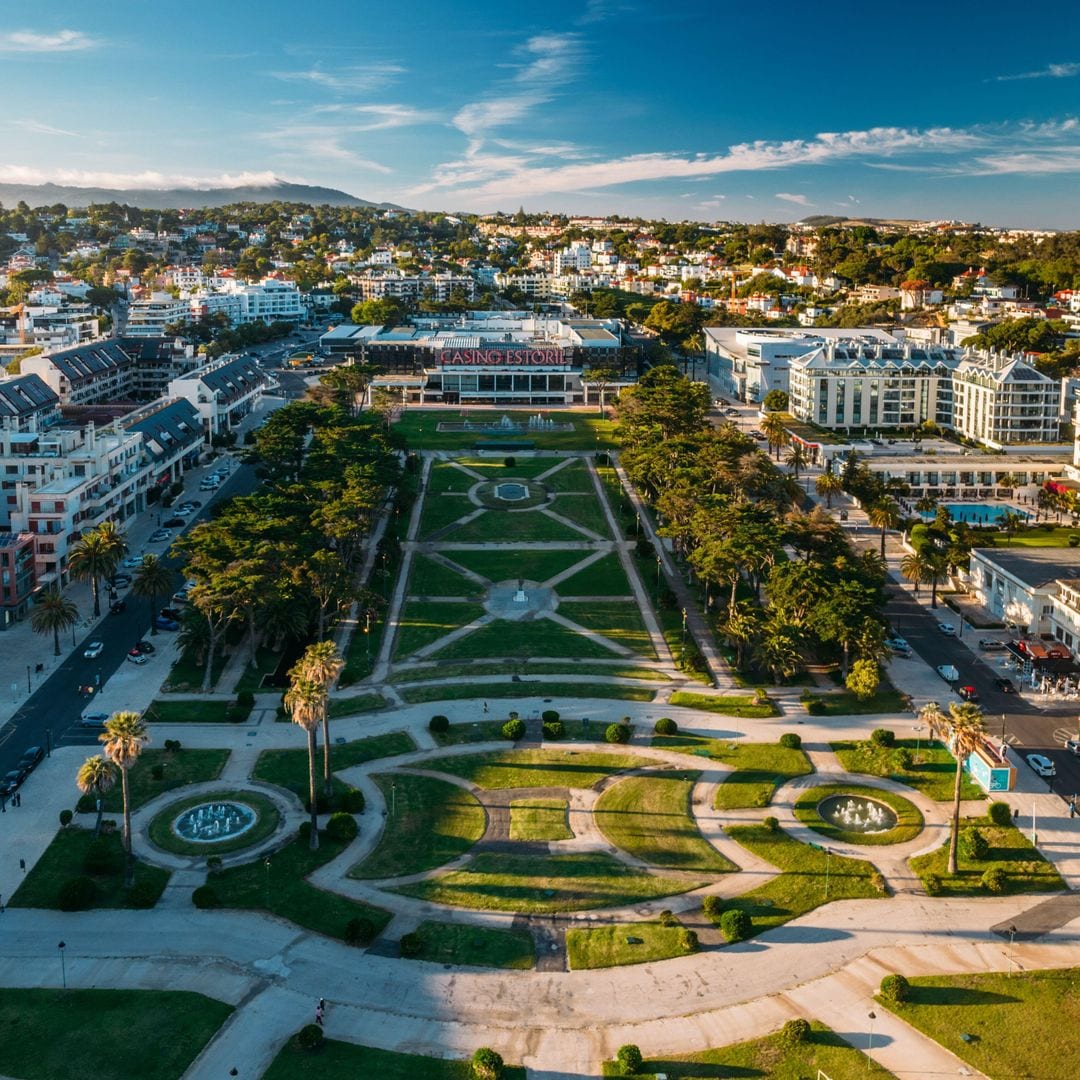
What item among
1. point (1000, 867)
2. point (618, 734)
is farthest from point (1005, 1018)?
point (618, 734)

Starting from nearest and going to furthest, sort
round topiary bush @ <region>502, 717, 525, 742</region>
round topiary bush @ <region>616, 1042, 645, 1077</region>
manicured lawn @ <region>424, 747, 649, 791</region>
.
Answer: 1. round topiary bush @ <region>616, 1042, 645, 1077</region>
2. manicured lawn @ <region>424, 747, 649, 791</region>
3. round topiary bush @ <region>502, 717, 525, 742</region>

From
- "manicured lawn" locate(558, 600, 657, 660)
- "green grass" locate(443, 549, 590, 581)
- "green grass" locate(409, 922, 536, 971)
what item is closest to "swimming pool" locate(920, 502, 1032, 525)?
"green grass" locate(443, 549, 590, 581)

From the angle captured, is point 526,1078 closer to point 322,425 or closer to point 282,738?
point 282,738

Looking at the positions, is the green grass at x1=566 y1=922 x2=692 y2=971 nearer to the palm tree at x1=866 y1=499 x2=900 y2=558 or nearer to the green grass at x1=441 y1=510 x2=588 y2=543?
the green grass at x1=441 y1=510 x2=588 y2=543

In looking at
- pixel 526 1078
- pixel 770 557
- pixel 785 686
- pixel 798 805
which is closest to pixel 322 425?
pixel 770 557

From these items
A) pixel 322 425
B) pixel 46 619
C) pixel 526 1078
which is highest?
pixel 322 425

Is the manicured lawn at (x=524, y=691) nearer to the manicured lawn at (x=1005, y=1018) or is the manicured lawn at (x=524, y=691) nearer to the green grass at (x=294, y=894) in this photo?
the green grass at (x=294, y=894)

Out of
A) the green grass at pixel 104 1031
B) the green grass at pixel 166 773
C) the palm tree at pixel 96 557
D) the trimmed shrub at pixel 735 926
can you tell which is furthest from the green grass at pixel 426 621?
the green grass at pixel 104 1031

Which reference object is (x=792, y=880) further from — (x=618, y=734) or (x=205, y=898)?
(x=205, y=898)
